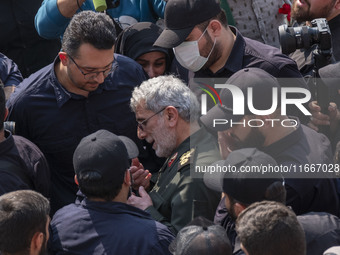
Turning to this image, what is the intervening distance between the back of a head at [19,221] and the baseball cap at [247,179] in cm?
98

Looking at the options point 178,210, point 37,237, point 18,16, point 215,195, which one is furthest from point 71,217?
point 18,16

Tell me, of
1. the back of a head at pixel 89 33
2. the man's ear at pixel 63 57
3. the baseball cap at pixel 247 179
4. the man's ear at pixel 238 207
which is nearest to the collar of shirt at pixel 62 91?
the man's ear at pixel 63 57

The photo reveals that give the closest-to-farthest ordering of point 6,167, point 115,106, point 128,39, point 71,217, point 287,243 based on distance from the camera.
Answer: point 287,243 → point 71,217 → point 6,167 → point 115,106 → point 128,39

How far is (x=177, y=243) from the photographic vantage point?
3154 millimetres

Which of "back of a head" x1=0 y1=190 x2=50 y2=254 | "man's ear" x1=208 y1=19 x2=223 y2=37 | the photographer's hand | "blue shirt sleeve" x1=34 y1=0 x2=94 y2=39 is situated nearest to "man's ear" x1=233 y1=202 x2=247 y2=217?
the photographer's hand

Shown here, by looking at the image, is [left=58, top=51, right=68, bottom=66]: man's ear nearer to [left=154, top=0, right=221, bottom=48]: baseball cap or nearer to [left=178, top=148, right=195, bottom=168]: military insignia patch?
[left=154, top=0, right=221, bottom=48]: baseball cap

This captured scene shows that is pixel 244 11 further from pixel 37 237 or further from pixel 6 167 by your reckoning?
pixel 37 237

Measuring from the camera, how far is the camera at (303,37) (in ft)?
14.6

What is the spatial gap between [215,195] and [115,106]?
48.8 inches

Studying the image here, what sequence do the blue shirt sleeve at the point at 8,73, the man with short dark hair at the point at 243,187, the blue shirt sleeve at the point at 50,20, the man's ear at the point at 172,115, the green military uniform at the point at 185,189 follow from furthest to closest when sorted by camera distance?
the blue shirt sleeve at the point at 8,73 → the blue shirt sleeve at the point at 50,20 → the man's ear at the point at 172,115 → the green military uniform at the point at 185,189 → the man with short dark hair at the point at 243,187

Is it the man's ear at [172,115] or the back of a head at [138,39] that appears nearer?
the man's ear at [172,115]

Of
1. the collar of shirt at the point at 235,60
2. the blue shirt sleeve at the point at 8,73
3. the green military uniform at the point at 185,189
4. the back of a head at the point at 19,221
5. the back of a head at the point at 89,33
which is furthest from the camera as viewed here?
the blue shirt sleeve at the point at 8,73

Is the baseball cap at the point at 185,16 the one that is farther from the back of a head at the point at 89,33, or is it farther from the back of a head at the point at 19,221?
the back of a head at the point at 19,221

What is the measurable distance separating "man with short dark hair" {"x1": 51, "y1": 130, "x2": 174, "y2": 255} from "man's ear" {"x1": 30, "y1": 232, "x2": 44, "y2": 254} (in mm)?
244
